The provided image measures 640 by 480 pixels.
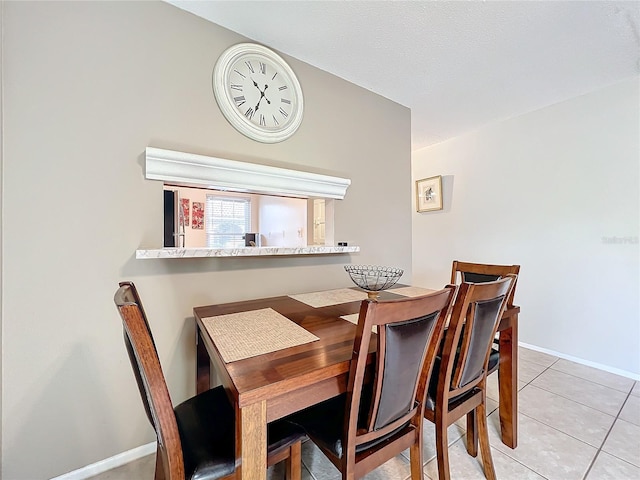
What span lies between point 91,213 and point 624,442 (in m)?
3.11

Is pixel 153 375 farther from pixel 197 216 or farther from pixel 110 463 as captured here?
pixel 197 216

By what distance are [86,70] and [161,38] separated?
0.43m

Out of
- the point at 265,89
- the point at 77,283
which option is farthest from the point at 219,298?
the point at 265,89

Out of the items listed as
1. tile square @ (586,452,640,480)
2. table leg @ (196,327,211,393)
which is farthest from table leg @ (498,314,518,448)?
table leg @ (196,327,211,393)

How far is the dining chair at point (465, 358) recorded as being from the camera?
3.49 feet

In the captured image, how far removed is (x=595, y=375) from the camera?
2297 mm

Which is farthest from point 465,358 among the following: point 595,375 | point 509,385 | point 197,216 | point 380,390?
point 197,216

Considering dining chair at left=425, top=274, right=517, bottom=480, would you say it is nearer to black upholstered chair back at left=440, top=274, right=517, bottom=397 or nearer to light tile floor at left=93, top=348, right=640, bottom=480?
black upholstered chair back at left=440, top=274, right=517, bottom=397

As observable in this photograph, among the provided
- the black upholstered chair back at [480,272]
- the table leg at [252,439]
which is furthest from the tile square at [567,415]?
the table leg at [252,439]

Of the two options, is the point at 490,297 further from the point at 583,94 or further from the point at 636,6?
the point at 583,94

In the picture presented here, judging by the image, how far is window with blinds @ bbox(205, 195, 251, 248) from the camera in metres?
5.17

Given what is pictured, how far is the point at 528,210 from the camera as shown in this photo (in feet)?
9.38

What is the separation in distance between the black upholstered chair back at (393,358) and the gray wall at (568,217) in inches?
98.2

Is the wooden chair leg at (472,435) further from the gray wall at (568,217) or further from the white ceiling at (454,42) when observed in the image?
the white ceiling at (454,42)
